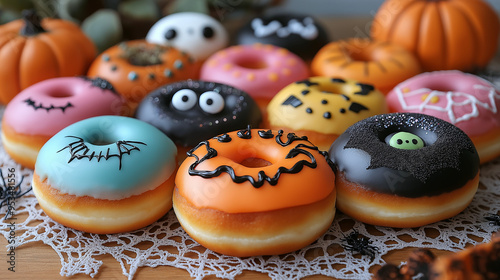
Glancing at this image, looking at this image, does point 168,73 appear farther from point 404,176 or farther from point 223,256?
point 404,176

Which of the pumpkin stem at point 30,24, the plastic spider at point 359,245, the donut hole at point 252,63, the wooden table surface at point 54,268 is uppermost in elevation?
the pumpkin stem at point 30,24

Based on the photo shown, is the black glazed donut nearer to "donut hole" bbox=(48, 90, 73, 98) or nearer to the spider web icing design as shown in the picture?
"donut hole" bbox=(48, 90, 73, 98)

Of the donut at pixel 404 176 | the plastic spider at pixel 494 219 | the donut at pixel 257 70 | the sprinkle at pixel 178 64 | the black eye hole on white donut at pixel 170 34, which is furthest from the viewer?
the black eye hole on white donut at pixel 170 34

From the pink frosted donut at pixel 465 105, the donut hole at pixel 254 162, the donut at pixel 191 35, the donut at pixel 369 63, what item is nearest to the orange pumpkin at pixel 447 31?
the donut at pixel 369 63

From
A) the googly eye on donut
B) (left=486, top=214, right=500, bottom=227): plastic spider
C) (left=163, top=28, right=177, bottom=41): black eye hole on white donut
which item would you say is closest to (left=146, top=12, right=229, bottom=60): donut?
(left=163, top=28, right=177, bottom=41): black eye hole on white donut

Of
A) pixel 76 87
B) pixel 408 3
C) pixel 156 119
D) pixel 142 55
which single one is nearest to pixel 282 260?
pixel 156 119

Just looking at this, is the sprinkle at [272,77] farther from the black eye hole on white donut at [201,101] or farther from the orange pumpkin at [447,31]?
the orange pumpkin at [447,31]
